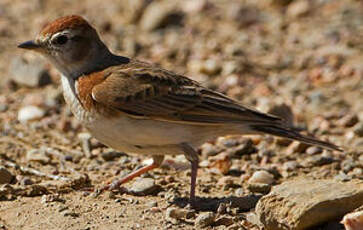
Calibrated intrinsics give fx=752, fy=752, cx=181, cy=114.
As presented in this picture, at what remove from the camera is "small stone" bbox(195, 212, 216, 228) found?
6055 millimetres

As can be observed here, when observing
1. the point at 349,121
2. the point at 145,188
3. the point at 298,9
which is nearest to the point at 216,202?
the point at 145,188

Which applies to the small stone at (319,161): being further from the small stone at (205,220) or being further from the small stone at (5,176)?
the small stone at (5,176)

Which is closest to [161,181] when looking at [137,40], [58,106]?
[58,106]

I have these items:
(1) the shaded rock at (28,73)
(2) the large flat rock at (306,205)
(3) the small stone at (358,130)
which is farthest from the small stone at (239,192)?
(1) the shaded rock at (28,73)

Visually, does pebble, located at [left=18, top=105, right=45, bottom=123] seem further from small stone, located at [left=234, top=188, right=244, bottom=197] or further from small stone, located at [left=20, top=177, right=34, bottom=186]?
small stone, located at [left=234, top=188, right=244, bottom=197]

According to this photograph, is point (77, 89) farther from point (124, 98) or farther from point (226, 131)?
point (226, 131)

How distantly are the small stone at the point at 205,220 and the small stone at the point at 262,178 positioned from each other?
136 cm

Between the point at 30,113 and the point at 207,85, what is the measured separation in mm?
2584

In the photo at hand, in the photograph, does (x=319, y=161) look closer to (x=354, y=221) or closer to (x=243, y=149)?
(x=243, y=149)

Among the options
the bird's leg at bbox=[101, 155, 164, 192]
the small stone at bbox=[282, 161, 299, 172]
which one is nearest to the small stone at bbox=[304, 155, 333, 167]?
the small stone at bbox=[282, 161, 299, 172]

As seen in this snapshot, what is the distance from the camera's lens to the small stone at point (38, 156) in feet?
25.8

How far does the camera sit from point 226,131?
275 inches

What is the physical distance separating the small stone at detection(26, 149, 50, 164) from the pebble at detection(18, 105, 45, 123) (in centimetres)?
135

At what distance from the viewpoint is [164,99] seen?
22.7 feet
